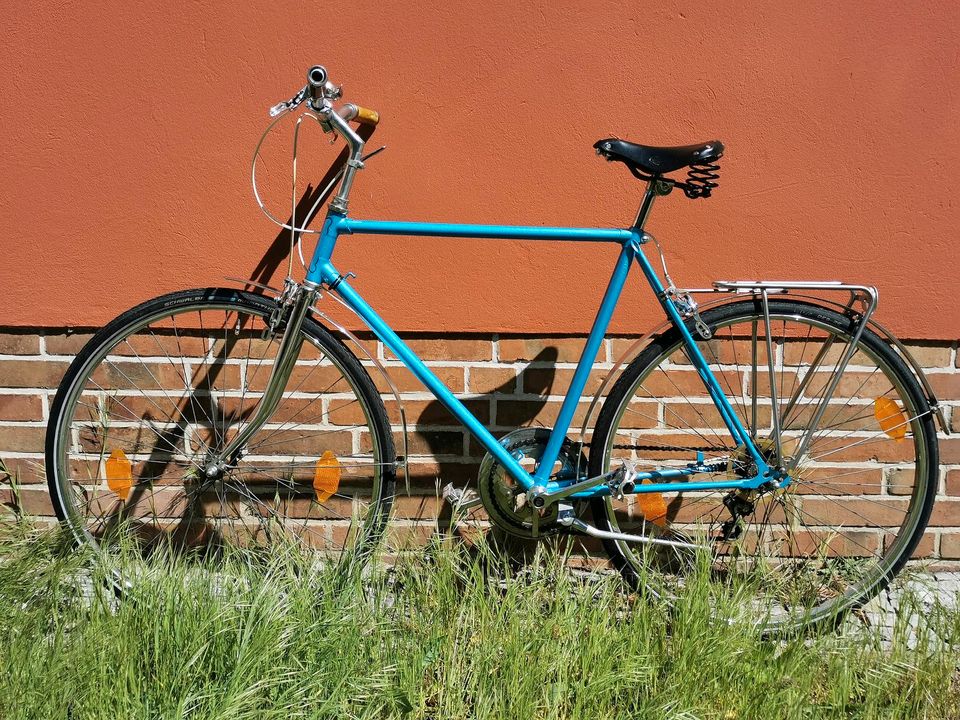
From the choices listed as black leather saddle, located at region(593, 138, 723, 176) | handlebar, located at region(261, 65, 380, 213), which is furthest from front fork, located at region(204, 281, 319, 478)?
black leather saddle, located at region(593, 138, 723, 176)

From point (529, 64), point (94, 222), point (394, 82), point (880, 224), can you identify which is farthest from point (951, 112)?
point (94, 222)

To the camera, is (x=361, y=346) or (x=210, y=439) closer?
(x=361, y=346)

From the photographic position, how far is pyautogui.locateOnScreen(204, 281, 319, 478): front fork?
2182mm

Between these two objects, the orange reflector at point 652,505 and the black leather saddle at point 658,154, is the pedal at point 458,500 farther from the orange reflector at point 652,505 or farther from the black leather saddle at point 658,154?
the black leather saddle at point 658,154

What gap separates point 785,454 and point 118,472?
2021 mm

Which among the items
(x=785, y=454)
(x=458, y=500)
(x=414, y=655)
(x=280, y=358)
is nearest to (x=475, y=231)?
(x=280, y=358)

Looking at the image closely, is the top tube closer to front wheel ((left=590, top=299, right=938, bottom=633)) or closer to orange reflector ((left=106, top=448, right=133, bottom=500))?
front wheel ((left=590, top=299, right=938, bottom=633))

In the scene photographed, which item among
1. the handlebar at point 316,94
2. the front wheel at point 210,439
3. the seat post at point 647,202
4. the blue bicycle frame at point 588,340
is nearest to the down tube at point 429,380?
the blue bicycle frame at point 588,340

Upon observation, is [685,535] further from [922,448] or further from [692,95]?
[692,95]

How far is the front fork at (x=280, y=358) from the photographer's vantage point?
7.16ft

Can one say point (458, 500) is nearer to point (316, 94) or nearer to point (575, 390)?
point (575, 390)

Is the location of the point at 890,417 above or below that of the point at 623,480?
above

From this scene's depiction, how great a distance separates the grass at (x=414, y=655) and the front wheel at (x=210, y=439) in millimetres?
410

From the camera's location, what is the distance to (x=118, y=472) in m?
2.49
